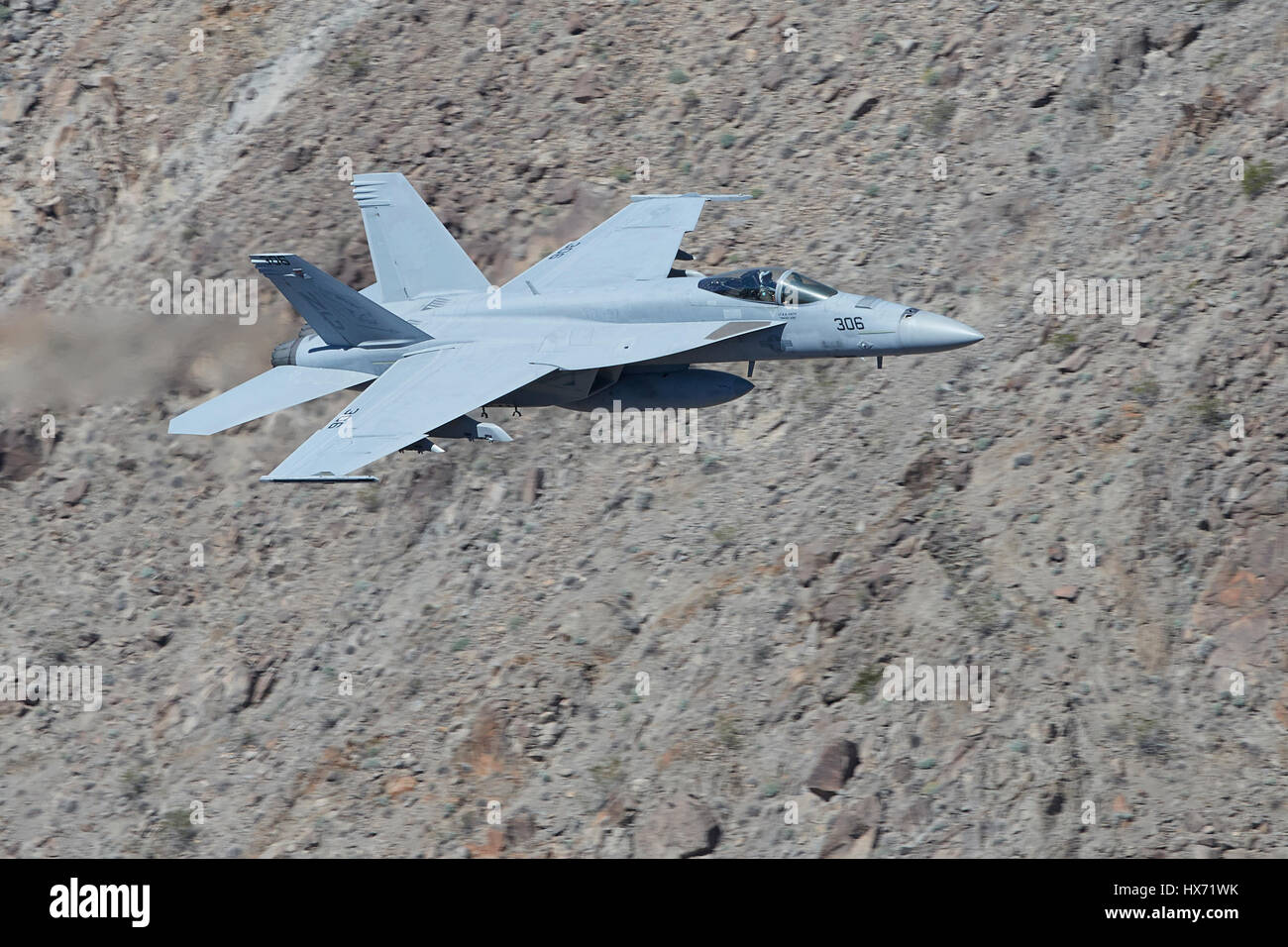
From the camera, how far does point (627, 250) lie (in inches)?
1040

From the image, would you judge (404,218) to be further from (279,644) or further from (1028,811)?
(1028,811)

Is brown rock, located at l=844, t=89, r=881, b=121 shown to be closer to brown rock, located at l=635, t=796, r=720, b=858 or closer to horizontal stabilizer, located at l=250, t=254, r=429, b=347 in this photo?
horizontal stabilizer, located at l=250, t=254, r=429, b=347

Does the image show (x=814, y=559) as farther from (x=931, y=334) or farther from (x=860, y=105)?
(x=860, y=105)

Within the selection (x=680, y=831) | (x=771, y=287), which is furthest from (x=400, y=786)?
(x=771, y=287)

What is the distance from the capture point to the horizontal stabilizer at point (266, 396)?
2439 cm

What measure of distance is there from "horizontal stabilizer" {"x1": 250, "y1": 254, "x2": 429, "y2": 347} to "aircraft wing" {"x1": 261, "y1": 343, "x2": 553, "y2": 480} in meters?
0.59

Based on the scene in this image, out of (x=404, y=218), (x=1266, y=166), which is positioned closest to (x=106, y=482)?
(x=404, y=218)

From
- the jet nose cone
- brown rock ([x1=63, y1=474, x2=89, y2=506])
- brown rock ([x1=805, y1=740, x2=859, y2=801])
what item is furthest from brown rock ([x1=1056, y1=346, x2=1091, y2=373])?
brown rock ([x1=63, y1=474, x2=89, y2=506])

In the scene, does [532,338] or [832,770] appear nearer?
[832,770]

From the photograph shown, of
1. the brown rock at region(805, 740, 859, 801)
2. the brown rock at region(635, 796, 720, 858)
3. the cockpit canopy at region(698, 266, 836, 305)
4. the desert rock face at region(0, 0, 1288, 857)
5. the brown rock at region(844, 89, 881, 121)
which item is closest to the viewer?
the cockpit canopy at region(698, 266, 836, 305)

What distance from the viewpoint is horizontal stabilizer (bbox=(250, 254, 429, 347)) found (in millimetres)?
24078

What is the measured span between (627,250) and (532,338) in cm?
298

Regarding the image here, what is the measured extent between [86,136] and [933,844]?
26063 millimetres

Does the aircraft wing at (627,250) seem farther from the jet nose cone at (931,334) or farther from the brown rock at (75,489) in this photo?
the brown rock at (75,489)
